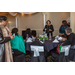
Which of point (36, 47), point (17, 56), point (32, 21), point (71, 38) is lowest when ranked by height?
point (17, 56)

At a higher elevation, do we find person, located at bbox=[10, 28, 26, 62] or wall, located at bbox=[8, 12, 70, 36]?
wall, located at bbox=[8, 12, 70, 36]

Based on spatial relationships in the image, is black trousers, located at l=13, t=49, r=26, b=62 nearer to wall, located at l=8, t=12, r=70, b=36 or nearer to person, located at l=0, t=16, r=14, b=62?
person, located at l=0, t=16, r=14, b=62

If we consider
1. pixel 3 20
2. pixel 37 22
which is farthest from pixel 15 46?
pixel 37 22

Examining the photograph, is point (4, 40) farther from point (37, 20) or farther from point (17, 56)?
point (37, 20)

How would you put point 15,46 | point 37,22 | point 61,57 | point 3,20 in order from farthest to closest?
1. point 37,22
2. point 61,57
3. point 15,46
4. point 3,20

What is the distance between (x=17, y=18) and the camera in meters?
8.91

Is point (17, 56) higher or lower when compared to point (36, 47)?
lower

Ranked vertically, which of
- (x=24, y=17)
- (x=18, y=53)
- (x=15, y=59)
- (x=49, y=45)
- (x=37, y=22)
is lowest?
(x=15, y=59)

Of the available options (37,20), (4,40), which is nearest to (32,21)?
(37,20)

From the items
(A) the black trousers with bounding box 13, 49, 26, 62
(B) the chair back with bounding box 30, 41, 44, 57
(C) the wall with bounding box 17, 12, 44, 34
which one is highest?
(C) the wall with bounding box 17, 12, 44, 34

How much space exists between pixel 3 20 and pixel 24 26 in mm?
6973

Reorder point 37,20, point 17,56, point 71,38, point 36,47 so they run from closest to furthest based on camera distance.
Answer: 1. point 36,47
2. point 17,56
3. point 71,38
4. point 37,20

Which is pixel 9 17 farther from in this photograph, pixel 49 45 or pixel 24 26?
pixel 49 45

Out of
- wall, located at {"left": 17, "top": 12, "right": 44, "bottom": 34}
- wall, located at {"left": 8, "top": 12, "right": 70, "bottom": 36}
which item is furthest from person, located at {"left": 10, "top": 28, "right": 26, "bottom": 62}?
wall, located at {"left": 17, "top": 12, "right": 44, "bottom": 34}
